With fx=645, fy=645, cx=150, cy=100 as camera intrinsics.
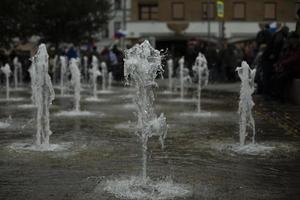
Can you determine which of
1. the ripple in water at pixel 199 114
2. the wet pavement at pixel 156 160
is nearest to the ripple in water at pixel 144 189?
the wet pavement at pixel 156 160

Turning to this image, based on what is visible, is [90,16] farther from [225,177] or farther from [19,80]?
[225,177]

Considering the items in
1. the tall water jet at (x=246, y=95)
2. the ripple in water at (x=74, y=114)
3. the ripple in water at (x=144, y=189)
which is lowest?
the ripple in water at (x=144, y=189)

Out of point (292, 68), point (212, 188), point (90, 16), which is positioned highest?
point (90, 16)

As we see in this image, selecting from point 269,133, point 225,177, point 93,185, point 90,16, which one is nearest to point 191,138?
point 269,133

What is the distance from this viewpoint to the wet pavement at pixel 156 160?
600 centimetres

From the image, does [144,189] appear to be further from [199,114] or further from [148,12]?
[148,12]

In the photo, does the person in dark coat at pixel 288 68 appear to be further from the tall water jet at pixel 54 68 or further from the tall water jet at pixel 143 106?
the tall water jet at pixel 54 68

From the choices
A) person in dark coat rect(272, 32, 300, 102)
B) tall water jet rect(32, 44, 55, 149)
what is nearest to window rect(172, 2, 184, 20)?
person in dark coat rect(272, 32, 300, 102)

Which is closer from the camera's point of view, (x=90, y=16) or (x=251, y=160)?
(x=251, y=160)

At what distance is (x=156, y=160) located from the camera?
24.7 ft

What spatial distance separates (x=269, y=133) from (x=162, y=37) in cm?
4439

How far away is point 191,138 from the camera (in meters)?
9.38

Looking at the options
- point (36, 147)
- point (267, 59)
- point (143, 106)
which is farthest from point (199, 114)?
point (143, 106)

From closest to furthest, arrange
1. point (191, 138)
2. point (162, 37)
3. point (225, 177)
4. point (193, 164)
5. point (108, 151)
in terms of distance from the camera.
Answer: point (225, 177) < point (193, 164) < point (108, 151) < point (191, 138) < point (162, 37)
